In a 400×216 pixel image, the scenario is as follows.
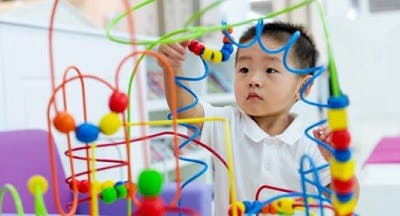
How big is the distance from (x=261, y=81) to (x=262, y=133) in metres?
0.13

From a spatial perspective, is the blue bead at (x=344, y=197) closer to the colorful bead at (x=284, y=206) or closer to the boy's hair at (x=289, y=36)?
the colorful bead at (x=284, y=206)

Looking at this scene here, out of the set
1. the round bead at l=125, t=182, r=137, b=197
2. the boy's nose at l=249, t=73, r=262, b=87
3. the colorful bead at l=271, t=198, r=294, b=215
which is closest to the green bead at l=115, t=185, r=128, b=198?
the round bead at l=125, t=182, r=137, b=197

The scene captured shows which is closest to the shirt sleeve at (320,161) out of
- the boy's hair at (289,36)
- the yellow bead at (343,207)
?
the boy's hair at (289,36)

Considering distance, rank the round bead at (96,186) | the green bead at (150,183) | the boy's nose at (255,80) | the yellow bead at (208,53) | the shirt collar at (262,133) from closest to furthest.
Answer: the green bead at (150,183), the round bead at (96,186), the yellow bead at (208,53), the boy's nose at (255,80), the shirt collar at (262,133)

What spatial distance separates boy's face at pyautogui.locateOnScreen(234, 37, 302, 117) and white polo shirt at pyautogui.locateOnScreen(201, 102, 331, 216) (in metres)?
0.07

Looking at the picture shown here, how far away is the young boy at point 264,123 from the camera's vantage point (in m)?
0.65

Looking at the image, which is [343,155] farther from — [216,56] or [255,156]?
[255,156]

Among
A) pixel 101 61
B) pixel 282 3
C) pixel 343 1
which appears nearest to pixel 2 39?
pixel 101 61

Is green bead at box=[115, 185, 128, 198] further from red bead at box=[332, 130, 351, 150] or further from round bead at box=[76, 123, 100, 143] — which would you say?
red bead at box=[332, 130, 351, 150]

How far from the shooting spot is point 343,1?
3127mm

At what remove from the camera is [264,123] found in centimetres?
79

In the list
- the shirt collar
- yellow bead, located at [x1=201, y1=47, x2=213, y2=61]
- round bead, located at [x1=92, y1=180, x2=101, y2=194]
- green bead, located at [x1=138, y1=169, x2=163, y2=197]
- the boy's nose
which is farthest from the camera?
the shirt collar

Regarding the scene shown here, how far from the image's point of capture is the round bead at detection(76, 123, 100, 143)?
0.37 m

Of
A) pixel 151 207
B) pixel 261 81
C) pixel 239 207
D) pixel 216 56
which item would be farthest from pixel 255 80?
pixel 151 207
